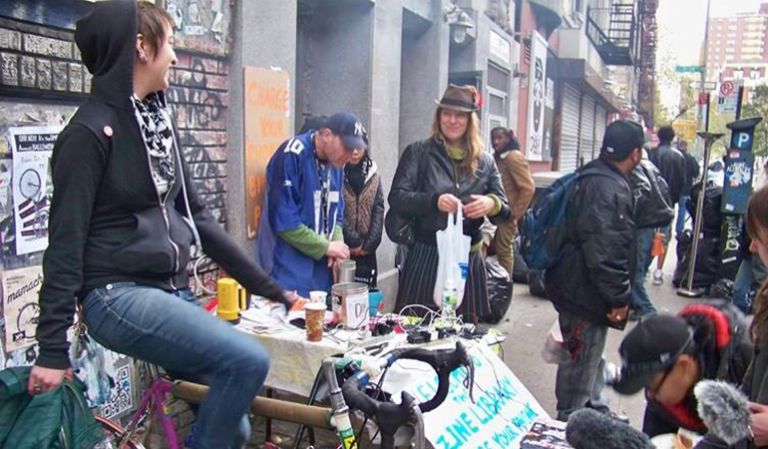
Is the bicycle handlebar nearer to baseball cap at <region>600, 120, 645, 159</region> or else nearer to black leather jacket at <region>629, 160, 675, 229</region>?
baseball cap at <region>600, 120, 645, 159</region>

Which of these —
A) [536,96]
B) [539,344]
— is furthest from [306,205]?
[536,96]

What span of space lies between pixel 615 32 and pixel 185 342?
2798 cm

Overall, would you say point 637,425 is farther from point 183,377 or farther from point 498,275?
point 183,377

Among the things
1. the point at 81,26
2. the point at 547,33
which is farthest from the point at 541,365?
the point at 547,33

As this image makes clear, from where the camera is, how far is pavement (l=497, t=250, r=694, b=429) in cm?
519

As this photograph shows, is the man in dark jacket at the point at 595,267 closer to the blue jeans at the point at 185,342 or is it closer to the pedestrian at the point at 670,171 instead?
the blue jeans at the point at 185,342

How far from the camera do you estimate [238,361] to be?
229 centimetres

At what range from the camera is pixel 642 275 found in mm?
7621

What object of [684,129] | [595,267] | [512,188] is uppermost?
[684,129]

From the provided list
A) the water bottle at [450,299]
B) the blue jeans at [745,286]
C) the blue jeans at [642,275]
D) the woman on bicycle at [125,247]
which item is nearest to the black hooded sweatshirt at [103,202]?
the woman on bicycle at [125,247]

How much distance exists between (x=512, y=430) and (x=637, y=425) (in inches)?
75.6

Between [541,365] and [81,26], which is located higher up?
[81,26]

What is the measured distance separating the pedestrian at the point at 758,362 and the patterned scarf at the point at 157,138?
6.31ft

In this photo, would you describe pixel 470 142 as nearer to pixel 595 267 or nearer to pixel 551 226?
pixel 551 226
